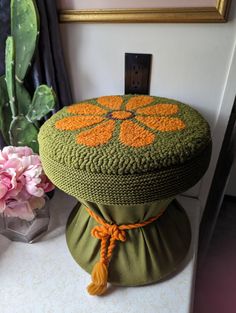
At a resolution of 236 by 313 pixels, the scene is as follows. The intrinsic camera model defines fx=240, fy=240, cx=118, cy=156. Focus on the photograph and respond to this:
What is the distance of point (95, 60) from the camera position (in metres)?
0.65

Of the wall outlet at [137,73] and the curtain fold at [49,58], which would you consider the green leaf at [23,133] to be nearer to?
the curtain fold at [49,58]

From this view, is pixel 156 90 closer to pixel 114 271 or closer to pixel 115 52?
pixel 115 52

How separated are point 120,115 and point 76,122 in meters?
0.09

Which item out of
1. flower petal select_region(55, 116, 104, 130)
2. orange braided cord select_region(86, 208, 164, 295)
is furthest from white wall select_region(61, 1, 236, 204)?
orange braided cord select_region(86, 208, 164, 295)

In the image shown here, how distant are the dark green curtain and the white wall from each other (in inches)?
1.4

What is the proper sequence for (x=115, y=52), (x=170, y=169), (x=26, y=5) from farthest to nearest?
(x=115, y=52)
(x=26, y=5)
(x=170, y=169)

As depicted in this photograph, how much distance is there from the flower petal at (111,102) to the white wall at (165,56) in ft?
0.36

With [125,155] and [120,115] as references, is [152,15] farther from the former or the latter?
[125,155]

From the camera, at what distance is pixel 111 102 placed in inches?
22.4

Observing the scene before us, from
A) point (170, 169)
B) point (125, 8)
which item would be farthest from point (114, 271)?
point (125, 8)

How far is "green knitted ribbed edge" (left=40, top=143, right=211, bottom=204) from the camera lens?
366 mm

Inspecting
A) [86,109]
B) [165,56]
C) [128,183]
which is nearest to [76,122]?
[86,109]

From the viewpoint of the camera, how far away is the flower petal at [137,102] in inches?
21.4

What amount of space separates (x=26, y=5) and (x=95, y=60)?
201 mm
